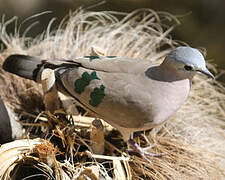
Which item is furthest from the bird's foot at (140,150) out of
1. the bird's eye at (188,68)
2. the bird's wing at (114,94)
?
the bird's eye at (188,68)

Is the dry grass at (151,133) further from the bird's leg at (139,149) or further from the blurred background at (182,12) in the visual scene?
the blurred background at (182,12)

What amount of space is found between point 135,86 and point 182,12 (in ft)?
3.72

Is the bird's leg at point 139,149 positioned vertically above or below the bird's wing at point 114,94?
below

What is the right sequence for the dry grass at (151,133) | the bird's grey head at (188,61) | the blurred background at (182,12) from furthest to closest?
the blurred background at (182,12)
the dry grass at (151,133)
the bird's grey head at (188,61)

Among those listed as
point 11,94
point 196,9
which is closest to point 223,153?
point 11,94

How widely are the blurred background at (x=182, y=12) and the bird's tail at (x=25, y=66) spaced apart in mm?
947

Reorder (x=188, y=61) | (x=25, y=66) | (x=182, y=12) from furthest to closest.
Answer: (x=182, y=12)
(x=25, y=66)
(x=188, y=61)

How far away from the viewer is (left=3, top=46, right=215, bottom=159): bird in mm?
565

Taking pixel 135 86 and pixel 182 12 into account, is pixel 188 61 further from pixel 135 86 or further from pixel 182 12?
pixel 182 12

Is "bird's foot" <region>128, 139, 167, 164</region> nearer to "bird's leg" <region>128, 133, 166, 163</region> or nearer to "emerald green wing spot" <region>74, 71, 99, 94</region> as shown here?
"bird's leg" <region>128, 133, 166, 163</region>

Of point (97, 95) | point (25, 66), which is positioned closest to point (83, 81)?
point (97, 95)

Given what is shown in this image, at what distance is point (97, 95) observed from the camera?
581 millimetres

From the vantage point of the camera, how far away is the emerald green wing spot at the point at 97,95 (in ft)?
1.90

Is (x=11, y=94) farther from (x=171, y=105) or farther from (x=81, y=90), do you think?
(x=171, y=105)
